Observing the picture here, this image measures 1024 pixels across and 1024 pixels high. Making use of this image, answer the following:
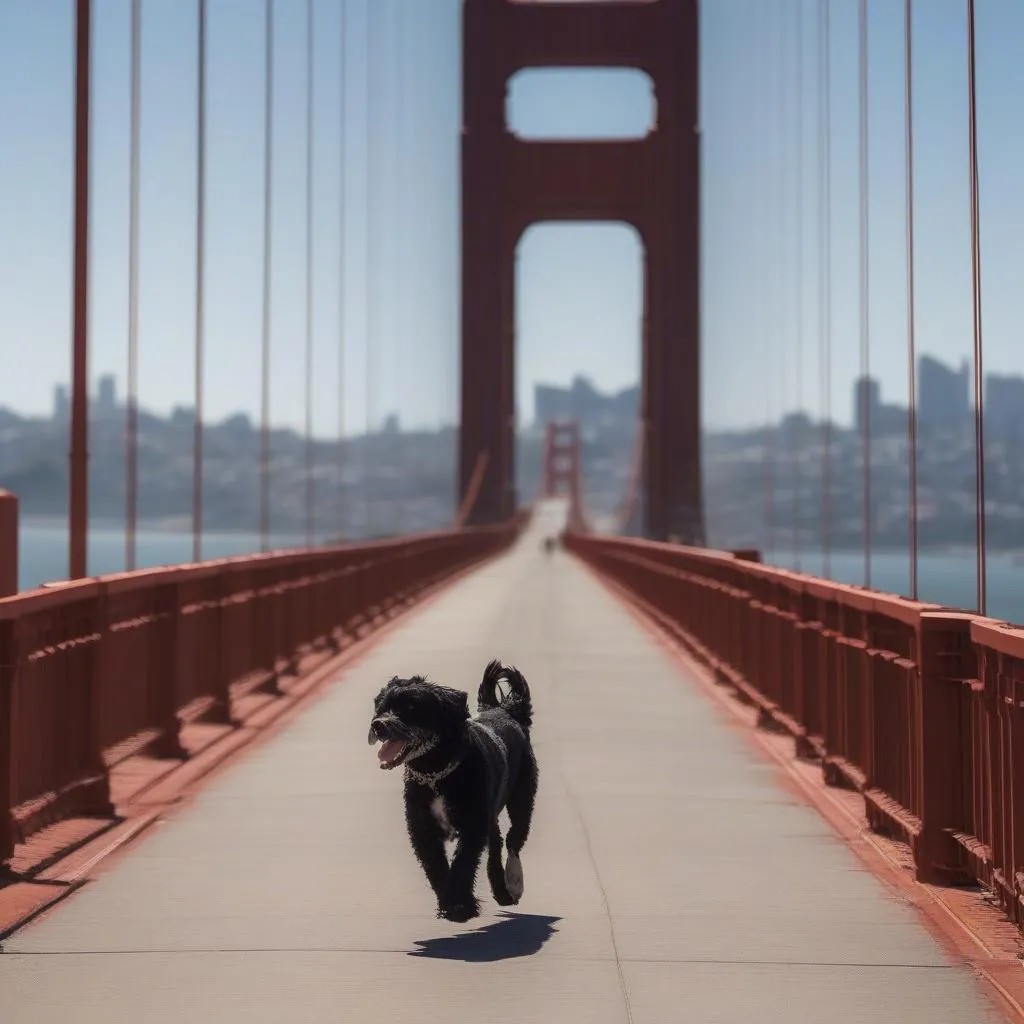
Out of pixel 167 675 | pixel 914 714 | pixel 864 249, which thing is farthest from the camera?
pixel 864 249

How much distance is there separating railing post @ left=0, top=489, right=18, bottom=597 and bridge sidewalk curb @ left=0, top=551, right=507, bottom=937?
0.99m

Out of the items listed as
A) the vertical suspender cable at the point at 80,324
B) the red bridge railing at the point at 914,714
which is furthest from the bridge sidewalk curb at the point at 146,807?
the red bridge railing at the point at 914,714

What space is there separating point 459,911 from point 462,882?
102 millimetres

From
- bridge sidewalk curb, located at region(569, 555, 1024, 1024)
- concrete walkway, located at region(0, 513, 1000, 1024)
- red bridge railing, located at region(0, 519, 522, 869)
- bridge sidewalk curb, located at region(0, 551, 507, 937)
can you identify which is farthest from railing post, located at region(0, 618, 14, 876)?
bridge sidewalk curb, located at region(569, 555, 1024, 1024)

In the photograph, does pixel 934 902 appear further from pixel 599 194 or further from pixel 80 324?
pixel 599 194

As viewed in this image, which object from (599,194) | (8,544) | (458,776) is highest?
(599,194)

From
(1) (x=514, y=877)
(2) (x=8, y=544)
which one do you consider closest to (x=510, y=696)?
(1) (x=514, y=877)

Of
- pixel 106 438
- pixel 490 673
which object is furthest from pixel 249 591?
pixel 106 438

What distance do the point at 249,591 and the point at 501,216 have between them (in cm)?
5633

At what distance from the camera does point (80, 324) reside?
912 centimetres

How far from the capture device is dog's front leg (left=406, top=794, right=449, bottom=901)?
530cm

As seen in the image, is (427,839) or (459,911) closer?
(427,839)

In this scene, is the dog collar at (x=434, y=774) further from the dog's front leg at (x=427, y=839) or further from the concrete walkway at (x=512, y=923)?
the concrete walkway at (x=512, y=923)

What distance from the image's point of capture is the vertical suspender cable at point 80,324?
28.9ft
